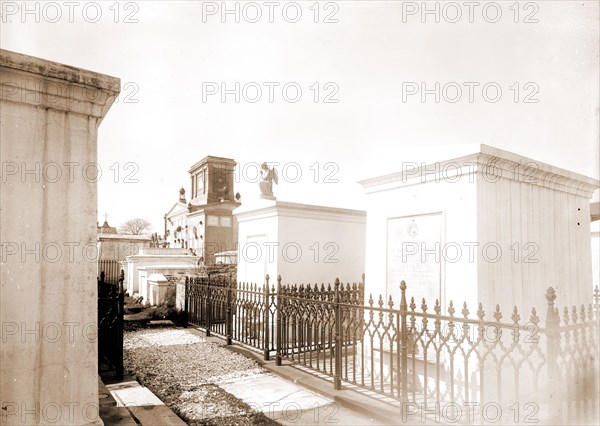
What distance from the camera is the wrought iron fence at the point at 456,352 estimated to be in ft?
11.4

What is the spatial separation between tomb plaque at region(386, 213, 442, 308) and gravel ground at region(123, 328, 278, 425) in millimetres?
2424

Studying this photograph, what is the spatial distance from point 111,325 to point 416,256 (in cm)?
437

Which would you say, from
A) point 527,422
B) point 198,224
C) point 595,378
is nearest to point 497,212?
point 595,378

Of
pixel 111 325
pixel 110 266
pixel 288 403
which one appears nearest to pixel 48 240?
pixel 288 403

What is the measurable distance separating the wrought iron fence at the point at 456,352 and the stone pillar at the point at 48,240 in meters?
3.18

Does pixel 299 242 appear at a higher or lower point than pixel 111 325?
higher

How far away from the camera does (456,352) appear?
4.70 m

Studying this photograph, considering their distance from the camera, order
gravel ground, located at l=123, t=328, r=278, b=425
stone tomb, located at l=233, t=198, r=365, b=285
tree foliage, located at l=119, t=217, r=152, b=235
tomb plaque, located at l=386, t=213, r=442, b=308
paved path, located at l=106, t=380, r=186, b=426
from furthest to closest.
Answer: tree foliage, located at l=119, t=217, r=152, b=235, stone tomb, located at l=233, t=198, r=365, b=285, tomb plaque, located at l=386, t=213, r=442, b=308, gravel ground, located at l=123, t=328, r=278, b=425, paved path, located at l=106, t=380, r=186, b=426

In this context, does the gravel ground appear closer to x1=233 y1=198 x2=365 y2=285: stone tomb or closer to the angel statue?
A: x1=233 y1=198 x2=365 y2=285: stone tomb

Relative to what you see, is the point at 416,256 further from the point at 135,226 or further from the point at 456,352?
the point at 135,226

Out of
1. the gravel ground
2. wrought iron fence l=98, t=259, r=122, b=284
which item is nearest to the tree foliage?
wrought iron fence l=98, t=259, r=122, b=284

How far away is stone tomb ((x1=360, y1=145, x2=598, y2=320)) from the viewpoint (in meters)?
4.70

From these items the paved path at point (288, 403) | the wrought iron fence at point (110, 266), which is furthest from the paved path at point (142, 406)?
the wrought iron fence at point (110, 266)

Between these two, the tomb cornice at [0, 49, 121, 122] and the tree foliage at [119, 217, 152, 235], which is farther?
the tree foliage at [119, 217, 152, 235]
